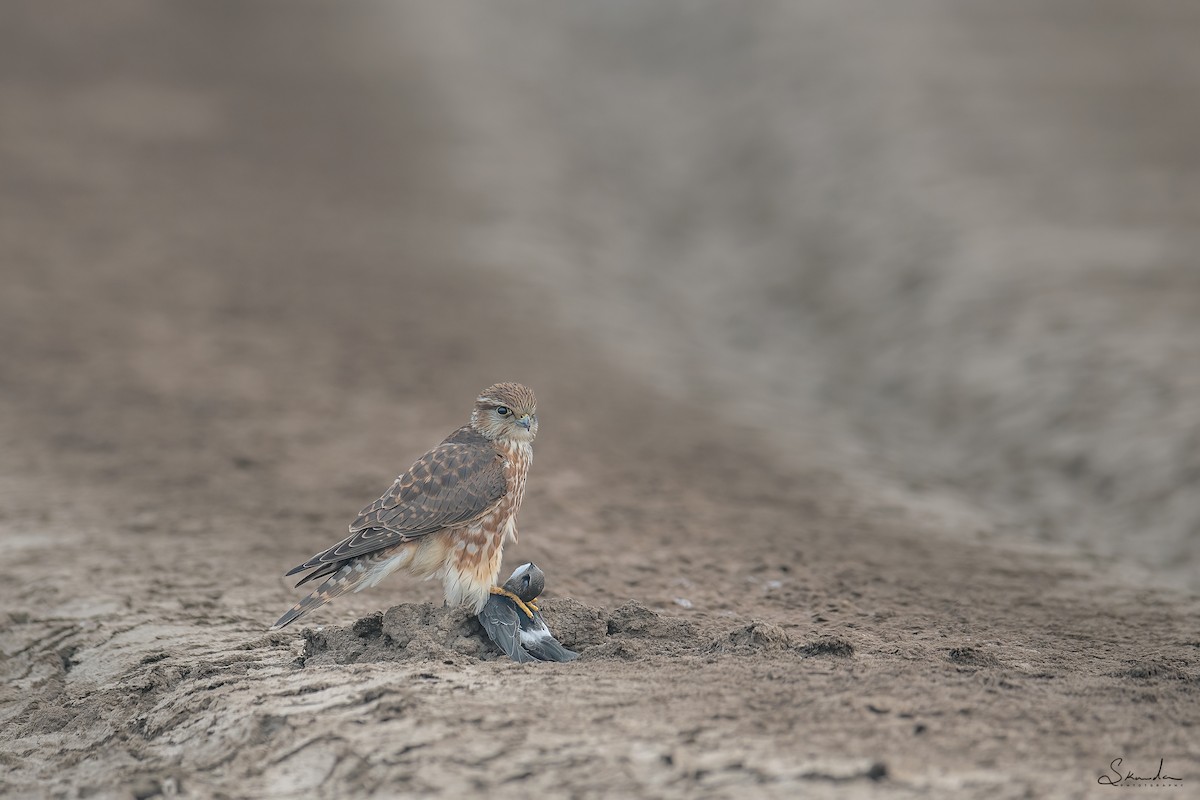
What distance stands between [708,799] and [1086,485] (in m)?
7.12

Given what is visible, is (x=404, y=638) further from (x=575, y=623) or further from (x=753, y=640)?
(x=753, y=640)

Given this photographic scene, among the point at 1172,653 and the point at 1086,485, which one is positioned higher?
the point at 1086,485

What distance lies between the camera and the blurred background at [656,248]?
404 inches

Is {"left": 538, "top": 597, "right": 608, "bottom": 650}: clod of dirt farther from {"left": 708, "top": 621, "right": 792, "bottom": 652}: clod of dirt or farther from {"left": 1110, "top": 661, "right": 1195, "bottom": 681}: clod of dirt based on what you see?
{"left": 1110, "top": 661, "right": 1195, "bottom": 681}: clod of dirt

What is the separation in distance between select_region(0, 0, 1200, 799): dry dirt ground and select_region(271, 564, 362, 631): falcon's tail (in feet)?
0.90

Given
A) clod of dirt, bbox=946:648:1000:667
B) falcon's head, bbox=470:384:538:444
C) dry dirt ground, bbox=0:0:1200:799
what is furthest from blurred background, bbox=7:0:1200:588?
clod of dirt, bbox=946:648:1000:667

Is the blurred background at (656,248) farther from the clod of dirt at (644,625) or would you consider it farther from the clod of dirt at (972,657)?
the clod of dirt at (972,657)

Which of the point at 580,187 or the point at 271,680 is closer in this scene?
the point at 271,680

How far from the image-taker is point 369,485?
8977mm

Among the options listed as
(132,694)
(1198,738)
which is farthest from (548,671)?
(1198,738)

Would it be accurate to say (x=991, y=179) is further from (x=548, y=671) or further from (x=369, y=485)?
(x=548, y=671)

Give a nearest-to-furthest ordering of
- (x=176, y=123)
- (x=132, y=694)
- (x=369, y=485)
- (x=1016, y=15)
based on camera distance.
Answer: (x=132, y=694) → (x=369, y=485) → (x=176, y=123) → (x=1016, y=15)

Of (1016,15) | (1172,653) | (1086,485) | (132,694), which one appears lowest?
(132,694)

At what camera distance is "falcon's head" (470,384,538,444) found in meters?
5.76
